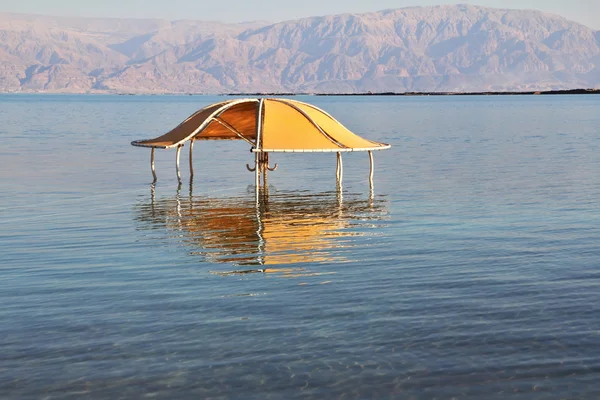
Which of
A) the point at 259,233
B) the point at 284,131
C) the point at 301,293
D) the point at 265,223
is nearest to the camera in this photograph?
the point at 301,293

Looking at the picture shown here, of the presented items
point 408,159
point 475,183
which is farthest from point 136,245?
point 408,159

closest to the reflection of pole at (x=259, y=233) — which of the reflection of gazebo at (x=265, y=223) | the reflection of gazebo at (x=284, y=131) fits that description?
the reflection of gazebo at (x=265, y=223)

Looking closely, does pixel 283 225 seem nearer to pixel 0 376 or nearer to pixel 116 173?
pixel 0 376

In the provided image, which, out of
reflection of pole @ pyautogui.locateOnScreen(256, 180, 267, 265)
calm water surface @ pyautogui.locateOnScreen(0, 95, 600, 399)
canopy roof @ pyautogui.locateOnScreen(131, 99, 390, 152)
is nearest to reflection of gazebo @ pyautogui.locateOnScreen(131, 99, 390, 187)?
canopy roof @ pyautogui.locateOnScreen(131, 99, 390, 152)

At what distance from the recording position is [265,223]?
67.9ft

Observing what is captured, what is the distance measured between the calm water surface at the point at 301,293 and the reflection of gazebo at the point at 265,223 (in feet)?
0.20

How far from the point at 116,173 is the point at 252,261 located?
67.5ft

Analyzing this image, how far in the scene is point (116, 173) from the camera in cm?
3528

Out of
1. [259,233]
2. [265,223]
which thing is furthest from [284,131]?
[259,233]

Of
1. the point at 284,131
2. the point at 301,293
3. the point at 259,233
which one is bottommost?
the point at 301,293

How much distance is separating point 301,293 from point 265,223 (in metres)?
7.71

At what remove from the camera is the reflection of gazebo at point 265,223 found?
16.5 metres

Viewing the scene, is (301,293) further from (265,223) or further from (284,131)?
(284,131)

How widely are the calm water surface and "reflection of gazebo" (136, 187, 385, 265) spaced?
0.20ft
